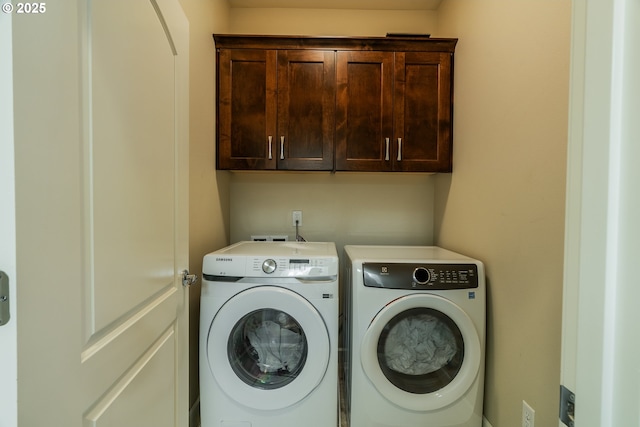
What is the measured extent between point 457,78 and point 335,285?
151 centimetres

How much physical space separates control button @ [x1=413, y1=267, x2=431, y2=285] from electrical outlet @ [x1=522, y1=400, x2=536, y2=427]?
2.04 feet

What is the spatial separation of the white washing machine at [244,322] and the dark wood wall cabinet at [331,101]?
2.36ft

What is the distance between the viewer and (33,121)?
44 cm

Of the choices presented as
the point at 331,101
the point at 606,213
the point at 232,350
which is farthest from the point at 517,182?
the point at 232,350

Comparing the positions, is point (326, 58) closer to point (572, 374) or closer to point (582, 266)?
point (582, 266)

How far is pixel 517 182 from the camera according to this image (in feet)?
3.90

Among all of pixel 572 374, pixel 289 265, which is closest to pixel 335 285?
pixel 289 265

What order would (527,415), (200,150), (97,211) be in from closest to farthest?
(97,211) → (527,415) → (200,150)

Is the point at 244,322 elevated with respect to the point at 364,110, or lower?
lower

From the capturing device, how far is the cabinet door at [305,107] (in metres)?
1.68

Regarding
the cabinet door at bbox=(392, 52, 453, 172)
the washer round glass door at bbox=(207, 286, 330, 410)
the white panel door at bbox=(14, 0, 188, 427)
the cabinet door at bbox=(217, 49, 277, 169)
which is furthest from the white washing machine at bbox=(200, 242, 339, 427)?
the cabinet door at bbox=(392, 52, 453, 172)

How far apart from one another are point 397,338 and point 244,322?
2.56 feet

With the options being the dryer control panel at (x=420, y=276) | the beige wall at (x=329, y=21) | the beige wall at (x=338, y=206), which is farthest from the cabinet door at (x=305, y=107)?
the dryer control panel at (x=420, y=276)

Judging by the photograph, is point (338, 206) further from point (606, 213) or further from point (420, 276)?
point (606, 213)
